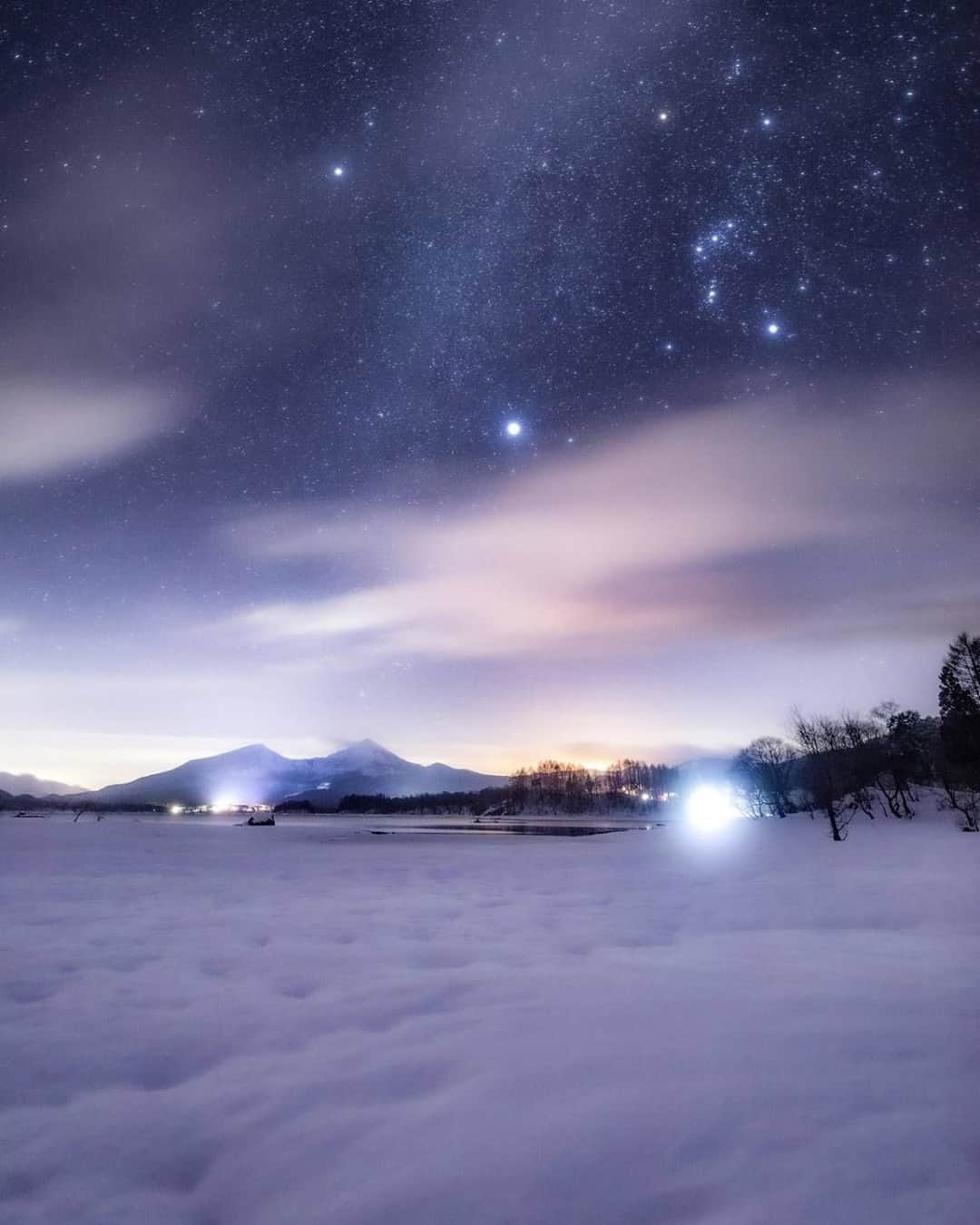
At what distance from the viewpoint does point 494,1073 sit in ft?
9.60

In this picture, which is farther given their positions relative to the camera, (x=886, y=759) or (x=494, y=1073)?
(x=886, y=759)

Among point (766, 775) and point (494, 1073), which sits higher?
point (494, 1073)

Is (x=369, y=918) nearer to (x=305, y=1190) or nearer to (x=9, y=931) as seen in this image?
(x=9, y=931)

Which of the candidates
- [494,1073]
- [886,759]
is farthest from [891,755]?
[494,1073]

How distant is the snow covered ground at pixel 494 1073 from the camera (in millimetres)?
2062

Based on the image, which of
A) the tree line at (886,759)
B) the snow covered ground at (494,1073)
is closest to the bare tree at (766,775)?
the tree line at (886,759)

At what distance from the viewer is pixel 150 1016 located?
152 inches

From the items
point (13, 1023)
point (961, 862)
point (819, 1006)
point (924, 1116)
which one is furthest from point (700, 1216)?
point (961, 862)

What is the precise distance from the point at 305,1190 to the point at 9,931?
6.35 metres

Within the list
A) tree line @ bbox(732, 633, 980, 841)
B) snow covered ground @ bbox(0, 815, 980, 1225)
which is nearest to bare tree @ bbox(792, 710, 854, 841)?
tree line @ bbox(732, 633, 980, 841)

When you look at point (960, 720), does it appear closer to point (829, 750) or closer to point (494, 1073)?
point (829, 750)

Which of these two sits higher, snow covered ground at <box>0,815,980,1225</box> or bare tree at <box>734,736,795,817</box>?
snow covered ground at <box>0,815,980,1225</box>

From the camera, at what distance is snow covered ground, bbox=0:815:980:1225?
2062 millimetres

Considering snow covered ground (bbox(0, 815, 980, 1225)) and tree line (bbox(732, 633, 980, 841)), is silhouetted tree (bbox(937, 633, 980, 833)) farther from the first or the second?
snow covered ground (bbox(0, 815, 980, 1225))
